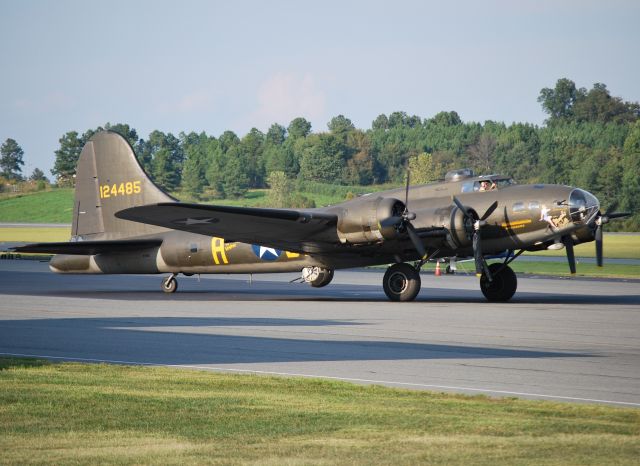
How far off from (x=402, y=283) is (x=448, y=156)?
11769 centimetres

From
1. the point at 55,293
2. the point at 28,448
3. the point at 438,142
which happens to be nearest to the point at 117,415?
the point at 28,448

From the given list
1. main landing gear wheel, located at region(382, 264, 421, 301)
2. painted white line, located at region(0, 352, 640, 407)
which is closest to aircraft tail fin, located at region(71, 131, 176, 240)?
main landing gear wheel, located at region(382, 264, 421, 301)

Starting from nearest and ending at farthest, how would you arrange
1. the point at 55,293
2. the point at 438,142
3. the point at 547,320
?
the point at 547,320, the point at 55,293, the point at 438,142

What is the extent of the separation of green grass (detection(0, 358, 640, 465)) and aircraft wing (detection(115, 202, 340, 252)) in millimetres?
14150

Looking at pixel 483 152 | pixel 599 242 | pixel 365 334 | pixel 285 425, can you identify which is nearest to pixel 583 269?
pixel 599 242

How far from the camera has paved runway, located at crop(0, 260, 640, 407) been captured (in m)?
14.4

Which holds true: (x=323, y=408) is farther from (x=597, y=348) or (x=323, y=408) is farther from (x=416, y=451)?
(x=597, y=348)

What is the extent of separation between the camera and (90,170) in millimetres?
34656

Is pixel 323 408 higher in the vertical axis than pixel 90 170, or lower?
lower

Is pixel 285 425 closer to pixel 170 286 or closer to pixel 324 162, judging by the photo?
pixel 170 286

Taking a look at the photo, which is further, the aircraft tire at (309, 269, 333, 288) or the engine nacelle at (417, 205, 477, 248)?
the aircraft tire at (309, 269, 333, 288)

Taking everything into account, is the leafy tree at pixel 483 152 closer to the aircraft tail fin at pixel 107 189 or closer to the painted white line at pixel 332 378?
the aircraft tail fin at pixel 107 189

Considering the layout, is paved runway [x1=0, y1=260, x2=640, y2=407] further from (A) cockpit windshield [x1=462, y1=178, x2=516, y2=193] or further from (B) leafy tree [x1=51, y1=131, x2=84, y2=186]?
(B) leafy tree [x1=51, y1=131, x2=84, y2=186]

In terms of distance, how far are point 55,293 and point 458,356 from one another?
19416 millimetres
